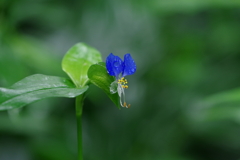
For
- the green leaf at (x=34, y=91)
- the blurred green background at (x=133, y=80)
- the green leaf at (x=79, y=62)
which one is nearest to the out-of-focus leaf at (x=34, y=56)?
the blurred green background at (x=133, y=80)

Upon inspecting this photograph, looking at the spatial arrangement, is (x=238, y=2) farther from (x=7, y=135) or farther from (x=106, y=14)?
(x=7, y=135)

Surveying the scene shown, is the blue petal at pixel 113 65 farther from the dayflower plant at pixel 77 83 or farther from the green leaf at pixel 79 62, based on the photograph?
the green leaf at pixel 79 62

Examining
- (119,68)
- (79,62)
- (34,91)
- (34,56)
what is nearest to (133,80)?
(34,56)

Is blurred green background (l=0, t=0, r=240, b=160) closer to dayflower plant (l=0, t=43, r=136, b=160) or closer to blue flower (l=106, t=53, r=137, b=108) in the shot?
dayflower plant (l=0, t=43, r=136, b=160)

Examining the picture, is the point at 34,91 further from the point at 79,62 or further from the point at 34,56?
the point at 34,56

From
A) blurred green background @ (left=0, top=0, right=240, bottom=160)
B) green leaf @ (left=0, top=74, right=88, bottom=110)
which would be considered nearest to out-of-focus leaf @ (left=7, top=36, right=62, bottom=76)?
blurred green background @ (left=0, top=0, right=240, bottom=160)
